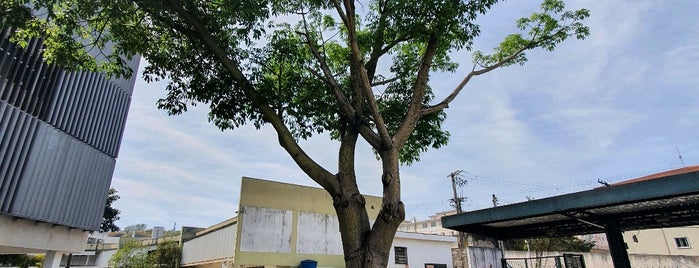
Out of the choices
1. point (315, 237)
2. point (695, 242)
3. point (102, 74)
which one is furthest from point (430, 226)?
point (102, 74)

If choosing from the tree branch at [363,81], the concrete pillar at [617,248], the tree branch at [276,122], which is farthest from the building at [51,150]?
the concrete pillar at [617,248]

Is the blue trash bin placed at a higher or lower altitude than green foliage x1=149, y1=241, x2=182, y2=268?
lower

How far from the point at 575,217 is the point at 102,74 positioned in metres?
14.2

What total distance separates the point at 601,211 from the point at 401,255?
27.2 feet

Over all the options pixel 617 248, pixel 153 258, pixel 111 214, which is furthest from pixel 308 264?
pixel 111 214

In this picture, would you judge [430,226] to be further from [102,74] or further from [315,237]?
[102,74]

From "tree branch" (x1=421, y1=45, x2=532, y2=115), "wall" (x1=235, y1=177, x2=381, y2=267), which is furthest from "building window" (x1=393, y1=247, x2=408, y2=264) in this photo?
"tree branch" (x1=421, y1=45, x2=532, y2=115)

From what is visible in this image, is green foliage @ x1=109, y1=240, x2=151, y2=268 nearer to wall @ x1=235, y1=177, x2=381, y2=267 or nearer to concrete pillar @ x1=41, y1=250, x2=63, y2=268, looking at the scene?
concrete pillar @ x1=41, y1=250, x2=63, y2=268

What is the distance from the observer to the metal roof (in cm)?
731

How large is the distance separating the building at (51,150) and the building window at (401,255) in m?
10.8

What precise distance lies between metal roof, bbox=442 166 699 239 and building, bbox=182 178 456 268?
428 cm

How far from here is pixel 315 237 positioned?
43.6 ft

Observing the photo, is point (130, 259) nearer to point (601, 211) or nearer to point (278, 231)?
point (278, 231)

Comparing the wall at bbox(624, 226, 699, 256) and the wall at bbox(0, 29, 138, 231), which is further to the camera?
the wall at bbox(624, 226, 699, 256)
